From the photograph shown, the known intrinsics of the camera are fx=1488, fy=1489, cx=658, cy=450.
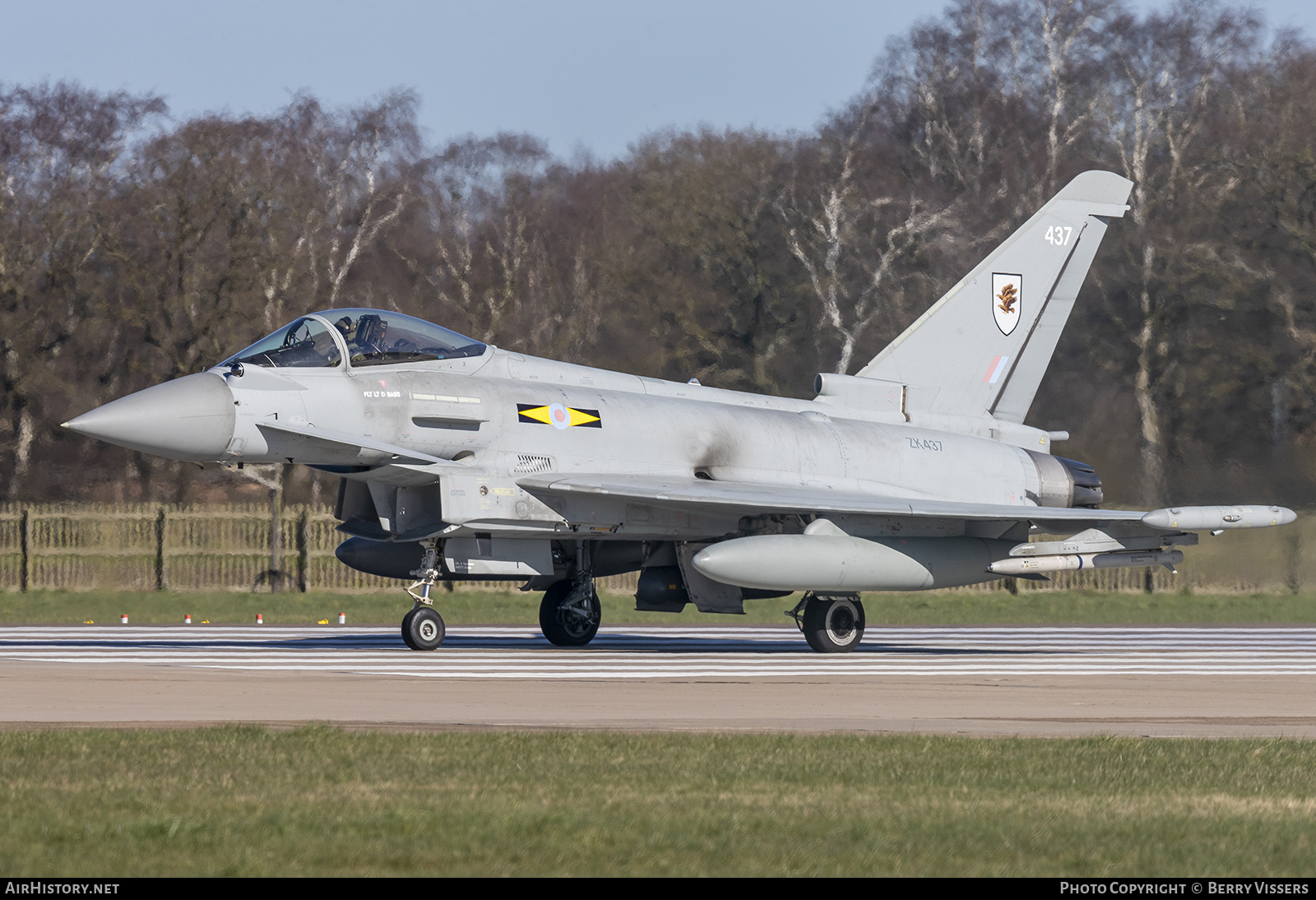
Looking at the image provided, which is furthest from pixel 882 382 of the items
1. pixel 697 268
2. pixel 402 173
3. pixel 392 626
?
pixel 402 173

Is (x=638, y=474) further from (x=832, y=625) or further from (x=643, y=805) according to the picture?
(x=643, y=805)

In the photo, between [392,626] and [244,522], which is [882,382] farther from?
[244,522]

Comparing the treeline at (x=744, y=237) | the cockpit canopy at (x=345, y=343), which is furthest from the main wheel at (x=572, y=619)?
the treeline at (x=744, y=237)

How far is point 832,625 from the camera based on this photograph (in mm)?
16578

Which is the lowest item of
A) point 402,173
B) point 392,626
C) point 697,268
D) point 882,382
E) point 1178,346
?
point 392,626

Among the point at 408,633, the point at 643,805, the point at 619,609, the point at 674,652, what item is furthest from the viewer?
the point at 619,609

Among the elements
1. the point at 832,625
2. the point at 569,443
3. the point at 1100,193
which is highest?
the point at 1100,193

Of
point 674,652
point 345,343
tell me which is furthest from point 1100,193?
point 345,343

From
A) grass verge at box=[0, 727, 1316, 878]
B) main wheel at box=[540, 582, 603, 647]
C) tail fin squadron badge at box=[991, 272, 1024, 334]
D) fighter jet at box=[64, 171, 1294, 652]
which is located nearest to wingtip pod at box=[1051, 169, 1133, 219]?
tail fin squadron badge at box=[991, 272, 1024, 334]

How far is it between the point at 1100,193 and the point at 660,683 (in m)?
11.7

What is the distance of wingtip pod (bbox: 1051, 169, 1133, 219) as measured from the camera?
20.3 metres
